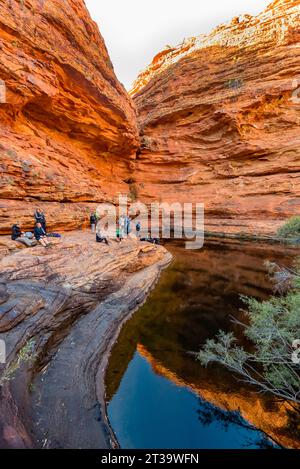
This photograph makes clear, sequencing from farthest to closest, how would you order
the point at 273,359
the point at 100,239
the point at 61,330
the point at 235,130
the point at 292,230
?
the point at 235,130, the point at 100,239, the point at 292,230, the point at 61,330, the point at 273,359

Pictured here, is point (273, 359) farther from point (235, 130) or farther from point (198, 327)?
point (235, 130)

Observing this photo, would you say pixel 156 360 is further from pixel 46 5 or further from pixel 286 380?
pixel 46 5

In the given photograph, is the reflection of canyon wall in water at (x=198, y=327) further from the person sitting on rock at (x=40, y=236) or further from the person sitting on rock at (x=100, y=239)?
the person sitting on rock at (x=40, y=236)

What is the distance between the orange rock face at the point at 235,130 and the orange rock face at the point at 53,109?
886 cm

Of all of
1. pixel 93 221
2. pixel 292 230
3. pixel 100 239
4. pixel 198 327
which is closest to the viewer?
pixel 198 327

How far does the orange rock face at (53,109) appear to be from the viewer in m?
13.2

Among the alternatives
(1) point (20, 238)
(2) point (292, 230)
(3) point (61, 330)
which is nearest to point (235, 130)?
(2) point (292, 230)

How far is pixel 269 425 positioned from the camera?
470cm

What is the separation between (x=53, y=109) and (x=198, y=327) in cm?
1730

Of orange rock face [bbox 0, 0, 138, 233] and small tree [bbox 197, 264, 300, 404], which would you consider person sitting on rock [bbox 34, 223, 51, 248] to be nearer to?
orange rock face [bbox 0, 0, 138, 233]

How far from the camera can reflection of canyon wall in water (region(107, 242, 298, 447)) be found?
17.3ft

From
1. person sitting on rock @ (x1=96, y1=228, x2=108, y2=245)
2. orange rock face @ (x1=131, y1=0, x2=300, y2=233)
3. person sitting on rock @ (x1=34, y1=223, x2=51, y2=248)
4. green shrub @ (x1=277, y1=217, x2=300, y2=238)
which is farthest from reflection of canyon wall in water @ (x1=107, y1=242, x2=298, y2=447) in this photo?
orange rock face @ (x1=131, y1=0, x2=300, y2=233)

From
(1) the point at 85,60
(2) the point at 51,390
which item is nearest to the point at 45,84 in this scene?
(1) the point at 85,60

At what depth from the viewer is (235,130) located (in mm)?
27031
